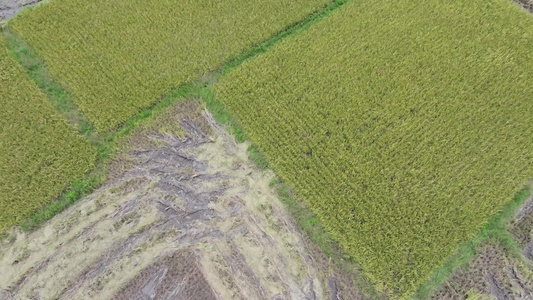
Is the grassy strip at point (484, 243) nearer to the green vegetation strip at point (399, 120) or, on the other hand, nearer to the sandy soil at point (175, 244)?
the green vegetation strip at point (399, 120)

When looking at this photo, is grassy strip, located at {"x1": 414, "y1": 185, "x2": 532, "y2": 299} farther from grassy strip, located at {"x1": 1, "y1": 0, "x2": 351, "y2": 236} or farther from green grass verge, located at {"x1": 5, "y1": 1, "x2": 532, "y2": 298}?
grassy strip, located at {"x1": 1, "y1": 0, "x2": 351, "y2": 236}

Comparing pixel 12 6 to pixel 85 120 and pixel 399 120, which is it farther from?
pixel 399 120

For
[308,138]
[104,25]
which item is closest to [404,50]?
[308,138]

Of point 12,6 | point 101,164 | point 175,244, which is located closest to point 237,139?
point 175,244

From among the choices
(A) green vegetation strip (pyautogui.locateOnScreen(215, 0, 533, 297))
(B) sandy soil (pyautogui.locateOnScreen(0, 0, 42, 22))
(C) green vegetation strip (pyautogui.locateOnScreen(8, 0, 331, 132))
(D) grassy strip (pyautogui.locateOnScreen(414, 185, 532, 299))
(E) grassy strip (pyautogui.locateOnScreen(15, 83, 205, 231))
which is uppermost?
(B) sandy soil (pyautogui.locateOnScreen(0, 0, 42, 22))

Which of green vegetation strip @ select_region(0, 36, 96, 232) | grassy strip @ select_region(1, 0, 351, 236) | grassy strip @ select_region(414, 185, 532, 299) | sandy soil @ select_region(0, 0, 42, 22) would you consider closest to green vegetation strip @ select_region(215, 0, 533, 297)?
grassy strip @ select_region(414, 185, 532, 299)

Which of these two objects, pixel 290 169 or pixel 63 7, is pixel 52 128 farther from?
pixel 290 169
